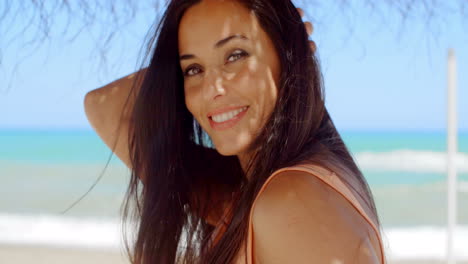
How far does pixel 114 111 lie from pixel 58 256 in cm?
412

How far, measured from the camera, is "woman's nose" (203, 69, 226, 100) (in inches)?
71.5

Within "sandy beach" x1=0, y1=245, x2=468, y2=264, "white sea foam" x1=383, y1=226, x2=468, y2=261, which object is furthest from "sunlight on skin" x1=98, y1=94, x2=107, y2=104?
"white sea foam" x1=383, y1=226, x2=468, y2=261

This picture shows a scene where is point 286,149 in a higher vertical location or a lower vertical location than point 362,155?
higher

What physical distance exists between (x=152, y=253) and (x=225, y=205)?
1.17 feet

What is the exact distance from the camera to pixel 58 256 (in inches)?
241

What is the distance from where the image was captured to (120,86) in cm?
251

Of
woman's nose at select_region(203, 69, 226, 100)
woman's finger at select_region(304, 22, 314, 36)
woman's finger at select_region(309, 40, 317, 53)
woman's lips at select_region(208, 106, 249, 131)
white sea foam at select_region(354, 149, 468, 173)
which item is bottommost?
white sea foam at select_region(354, 149, 468, 173)

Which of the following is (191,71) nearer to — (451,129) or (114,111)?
(114,111)

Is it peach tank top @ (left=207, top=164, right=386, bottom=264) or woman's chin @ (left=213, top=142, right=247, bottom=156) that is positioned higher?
woman's chin @ (left=213, top=142, right=247, bottom=156)

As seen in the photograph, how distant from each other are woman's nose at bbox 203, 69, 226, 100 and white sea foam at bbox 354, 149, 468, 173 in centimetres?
1526

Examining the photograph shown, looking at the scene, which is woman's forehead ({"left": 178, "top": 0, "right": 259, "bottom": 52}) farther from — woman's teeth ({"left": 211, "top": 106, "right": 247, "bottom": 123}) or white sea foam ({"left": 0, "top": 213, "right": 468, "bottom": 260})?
white sea foam ({"left": 0, "top": 213, "right": 468, "bottom": 260})

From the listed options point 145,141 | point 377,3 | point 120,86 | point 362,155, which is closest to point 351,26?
point 377,3

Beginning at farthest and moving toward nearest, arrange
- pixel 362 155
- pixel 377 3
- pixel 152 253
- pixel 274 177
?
pixel 362 155, pixel 152 253, pixel 377 3, pixel 274 177

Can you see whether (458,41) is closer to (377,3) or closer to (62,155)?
(377,3)
